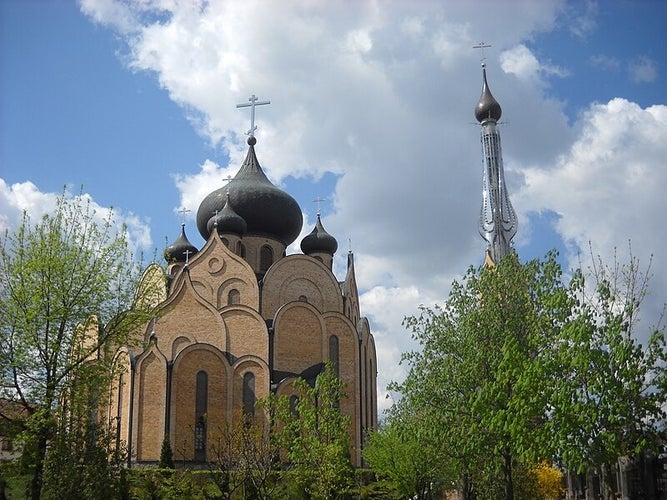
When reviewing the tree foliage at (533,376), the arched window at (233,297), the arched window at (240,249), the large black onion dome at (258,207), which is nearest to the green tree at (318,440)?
the tree foliage at (533,376)

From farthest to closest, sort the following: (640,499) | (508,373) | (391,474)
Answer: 1. (391,474)
2. (640,499)
3. (508,373)

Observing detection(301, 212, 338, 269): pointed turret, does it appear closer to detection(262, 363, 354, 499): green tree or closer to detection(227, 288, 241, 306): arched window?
detection(227, 288, 241, 306): arched window

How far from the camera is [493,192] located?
205 feet

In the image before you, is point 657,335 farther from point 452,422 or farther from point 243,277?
point 243,277

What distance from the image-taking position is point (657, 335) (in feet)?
46.4

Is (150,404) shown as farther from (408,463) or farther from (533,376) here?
(533,376)

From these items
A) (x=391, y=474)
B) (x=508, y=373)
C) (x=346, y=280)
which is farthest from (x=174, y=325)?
(x=508, y=373)

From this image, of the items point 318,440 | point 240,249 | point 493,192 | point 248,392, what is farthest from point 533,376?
point 493,192

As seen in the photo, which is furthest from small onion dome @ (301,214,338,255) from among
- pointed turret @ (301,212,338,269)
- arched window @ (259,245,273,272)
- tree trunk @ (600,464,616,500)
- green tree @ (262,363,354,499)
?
tree trunk @ (600,464,616,500)

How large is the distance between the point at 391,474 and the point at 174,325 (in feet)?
43.8

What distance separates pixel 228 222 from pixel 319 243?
5.78m

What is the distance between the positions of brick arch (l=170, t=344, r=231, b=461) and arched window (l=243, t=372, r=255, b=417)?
29.4 inches

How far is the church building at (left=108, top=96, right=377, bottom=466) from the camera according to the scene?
31922 mm

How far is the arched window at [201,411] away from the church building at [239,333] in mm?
44
